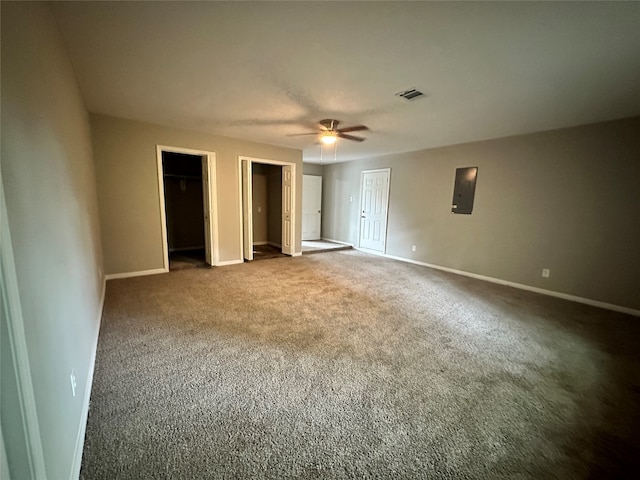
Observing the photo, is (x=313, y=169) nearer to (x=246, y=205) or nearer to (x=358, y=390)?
(x=246, y=205)

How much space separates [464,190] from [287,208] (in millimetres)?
3656

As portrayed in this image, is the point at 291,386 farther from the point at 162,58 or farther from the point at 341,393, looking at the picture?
the point at 162,58

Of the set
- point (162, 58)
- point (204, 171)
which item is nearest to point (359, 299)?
point (162, 58)

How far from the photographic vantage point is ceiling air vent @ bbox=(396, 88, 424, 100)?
105 inches

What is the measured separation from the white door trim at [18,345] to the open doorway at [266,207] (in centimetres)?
446

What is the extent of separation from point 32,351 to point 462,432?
83.1 inches

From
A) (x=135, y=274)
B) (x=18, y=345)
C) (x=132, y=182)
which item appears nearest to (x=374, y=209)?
(x=132, y=182)

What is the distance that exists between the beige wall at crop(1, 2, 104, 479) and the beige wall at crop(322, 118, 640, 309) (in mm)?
5472

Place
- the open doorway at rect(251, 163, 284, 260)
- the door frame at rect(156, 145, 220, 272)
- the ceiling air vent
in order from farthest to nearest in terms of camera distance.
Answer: the open doorway at rect(251, 163, 284, 260) → the door frame at rect(156, 145, 220, 272) → the ceiling air vent

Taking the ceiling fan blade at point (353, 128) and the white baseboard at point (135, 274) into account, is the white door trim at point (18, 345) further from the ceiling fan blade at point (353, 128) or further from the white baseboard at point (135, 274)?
the white baseboard at point (135, 274)

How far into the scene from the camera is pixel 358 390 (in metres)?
1.85

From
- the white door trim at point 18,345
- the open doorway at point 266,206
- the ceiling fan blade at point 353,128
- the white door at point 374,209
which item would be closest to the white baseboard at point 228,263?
the open doorway at point 266,206

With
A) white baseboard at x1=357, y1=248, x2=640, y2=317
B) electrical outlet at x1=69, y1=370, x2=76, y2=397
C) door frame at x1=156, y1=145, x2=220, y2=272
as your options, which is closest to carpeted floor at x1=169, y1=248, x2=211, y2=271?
door frame at x1=156, y1=145, x2=220, y2=272

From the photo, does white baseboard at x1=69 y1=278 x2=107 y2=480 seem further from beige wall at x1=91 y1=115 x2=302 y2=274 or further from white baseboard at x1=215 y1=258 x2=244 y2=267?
white baseboard at x1=215 y1=258 x2=244 y2=267
